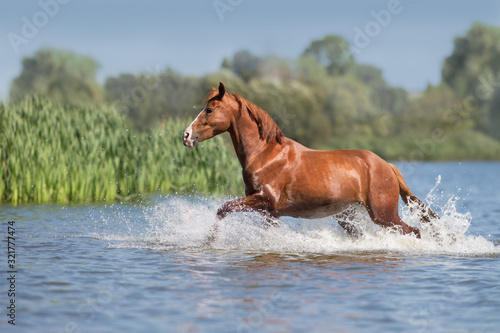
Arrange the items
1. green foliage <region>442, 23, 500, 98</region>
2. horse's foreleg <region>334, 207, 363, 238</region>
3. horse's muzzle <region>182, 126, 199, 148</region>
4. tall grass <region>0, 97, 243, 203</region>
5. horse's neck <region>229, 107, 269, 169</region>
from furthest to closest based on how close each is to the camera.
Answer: green foliage <region>442, 23, 500, 98</region>, tall grass <region>0, 97, 243, 203</region>, horse's foreleg <region>334, 207, 363, 238</region>, horse's neck <region>229, 107, 269, 169</region>, horse's muzzle <region>182, 126, 199, 148</region>

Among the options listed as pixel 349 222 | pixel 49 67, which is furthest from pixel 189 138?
pixel 49 67

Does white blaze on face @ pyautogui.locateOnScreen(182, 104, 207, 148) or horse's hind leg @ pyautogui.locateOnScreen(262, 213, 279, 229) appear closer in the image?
white blaze on face @ pyautogui.locateOnScreen(182, 104, 207, 148)

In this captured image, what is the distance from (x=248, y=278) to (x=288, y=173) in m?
2.19

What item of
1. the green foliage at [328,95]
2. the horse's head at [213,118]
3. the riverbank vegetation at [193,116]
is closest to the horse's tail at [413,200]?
the horse's head at [213,118]

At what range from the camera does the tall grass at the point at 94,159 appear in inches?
598

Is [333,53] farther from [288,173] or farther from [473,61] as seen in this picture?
[288,173]

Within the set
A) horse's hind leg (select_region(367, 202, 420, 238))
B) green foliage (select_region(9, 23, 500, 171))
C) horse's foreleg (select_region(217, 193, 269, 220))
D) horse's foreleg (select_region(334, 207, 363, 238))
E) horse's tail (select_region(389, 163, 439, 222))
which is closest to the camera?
horse's foreleg (select_region(217, 193, 269, 220))

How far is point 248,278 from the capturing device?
6.94 meters

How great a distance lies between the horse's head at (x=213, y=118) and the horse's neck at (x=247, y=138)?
0.15 m

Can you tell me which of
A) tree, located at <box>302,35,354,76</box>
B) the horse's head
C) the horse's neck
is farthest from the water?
tree, located at <box>302,35,354,76</box>

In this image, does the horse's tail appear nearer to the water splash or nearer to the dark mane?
the water splash

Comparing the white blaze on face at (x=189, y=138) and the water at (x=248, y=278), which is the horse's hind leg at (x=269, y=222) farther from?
the white blaze on face at (x=189, y=138)

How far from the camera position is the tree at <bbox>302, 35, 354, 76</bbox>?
281 feet

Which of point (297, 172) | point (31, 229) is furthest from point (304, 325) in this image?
point (31, 229)
